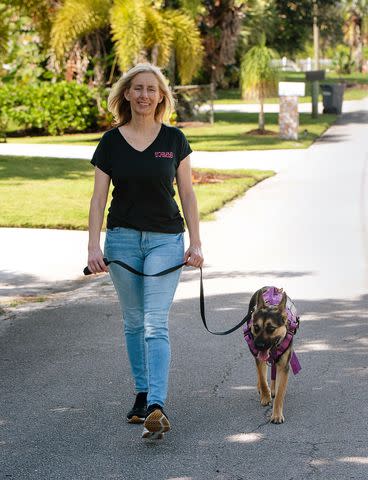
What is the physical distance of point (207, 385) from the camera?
727 centimetres

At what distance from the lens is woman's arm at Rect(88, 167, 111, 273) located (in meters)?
6.11

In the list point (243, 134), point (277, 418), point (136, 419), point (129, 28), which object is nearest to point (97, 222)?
point (136, 419)

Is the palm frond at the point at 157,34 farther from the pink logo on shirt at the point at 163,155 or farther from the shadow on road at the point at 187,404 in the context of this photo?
the pink logo on shirt at the point at 163,155

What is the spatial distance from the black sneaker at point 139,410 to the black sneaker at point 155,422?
1.50 ft

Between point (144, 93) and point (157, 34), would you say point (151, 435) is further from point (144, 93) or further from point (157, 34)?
point (157, 34)

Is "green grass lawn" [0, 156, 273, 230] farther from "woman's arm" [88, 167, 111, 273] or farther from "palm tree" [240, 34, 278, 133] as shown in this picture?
"woman's arm" [88, 167, 111, 273]

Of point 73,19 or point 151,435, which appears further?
point 73,19

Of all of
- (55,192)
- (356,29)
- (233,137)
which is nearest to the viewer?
(55,192)

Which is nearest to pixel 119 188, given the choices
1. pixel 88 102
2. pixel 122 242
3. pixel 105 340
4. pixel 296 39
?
pixel 122 242

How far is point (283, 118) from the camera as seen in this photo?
1169 inches

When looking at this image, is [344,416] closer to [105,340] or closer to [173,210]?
[173,210]

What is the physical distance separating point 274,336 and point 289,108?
2370 centimetres

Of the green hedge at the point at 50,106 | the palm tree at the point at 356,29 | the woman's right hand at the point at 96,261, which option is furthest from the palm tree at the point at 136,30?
the palm tree at the point at 356,29

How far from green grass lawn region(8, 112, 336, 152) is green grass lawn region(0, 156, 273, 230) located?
562 cm
